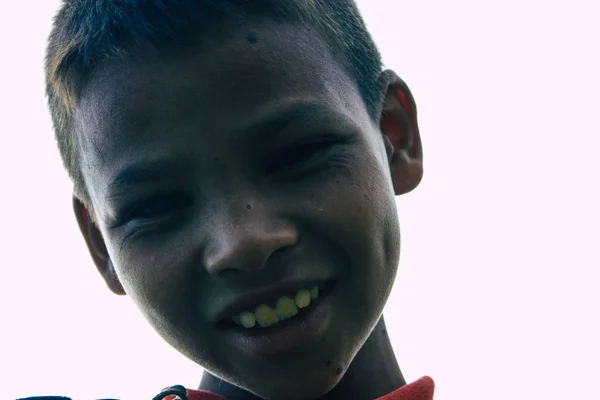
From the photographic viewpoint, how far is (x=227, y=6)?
106 cm

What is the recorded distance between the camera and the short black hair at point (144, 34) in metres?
1.05

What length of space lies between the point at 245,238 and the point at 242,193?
76 millimetres

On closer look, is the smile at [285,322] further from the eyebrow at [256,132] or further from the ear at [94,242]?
the ear at [94,242]

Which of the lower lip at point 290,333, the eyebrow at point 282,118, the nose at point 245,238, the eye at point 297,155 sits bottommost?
the lower lip at point 290,333

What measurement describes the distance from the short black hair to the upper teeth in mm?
437

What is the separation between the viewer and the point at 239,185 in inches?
38.3

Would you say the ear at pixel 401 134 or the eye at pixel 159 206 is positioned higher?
the ear at pixel 401 134

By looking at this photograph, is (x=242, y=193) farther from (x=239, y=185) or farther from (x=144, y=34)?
(x=144, y=34)

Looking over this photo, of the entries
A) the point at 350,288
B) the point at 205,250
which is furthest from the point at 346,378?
the point at 205,250

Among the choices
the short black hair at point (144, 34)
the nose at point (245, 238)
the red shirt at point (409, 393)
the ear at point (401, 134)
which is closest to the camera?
the nose at point (245, 238)

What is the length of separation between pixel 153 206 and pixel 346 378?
1.73ft

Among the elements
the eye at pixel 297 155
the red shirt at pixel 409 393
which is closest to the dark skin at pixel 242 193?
the eye at pixel 297 155

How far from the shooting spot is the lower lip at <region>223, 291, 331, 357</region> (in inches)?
38.1

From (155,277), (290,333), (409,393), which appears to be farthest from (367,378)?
(155,277)
